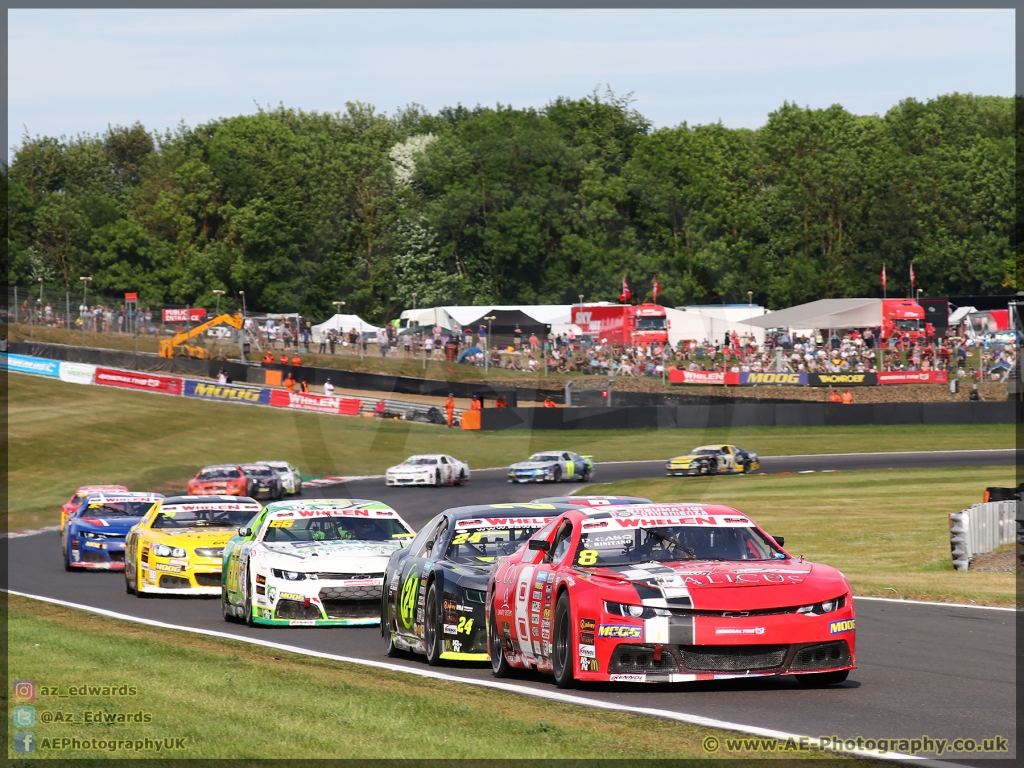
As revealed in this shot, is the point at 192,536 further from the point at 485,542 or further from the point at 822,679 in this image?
the point at 822,679

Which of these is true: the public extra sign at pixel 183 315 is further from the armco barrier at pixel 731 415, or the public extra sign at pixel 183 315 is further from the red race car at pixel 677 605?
the red race car at pixel 677 605

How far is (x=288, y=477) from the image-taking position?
1619 inches

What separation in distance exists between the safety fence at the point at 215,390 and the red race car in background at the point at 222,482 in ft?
55.1

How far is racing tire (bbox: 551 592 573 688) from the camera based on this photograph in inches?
347

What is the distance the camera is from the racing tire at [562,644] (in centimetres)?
880

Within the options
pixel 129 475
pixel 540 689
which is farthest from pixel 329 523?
pixel 129 475

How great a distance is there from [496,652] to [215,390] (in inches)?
1995

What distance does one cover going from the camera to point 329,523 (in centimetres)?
1484

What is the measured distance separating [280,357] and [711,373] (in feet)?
62.8

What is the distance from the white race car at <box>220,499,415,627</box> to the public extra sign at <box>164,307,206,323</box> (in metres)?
49.2

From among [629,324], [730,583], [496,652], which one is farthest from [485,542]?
[629,324]

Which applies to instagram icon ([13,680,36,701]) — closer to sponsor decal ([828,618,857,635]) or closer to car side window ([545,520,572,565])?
car side window ([545,520,572,565])

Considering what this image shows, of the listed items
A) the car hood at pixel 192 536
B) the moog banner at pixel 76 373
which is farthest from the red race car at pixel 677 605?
the moog banner at pixel 76 373

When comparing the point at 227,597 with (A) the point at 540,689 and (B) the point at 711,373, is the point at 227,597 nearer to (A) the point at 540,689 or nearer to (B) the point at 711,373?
(A) the point at 540,689
